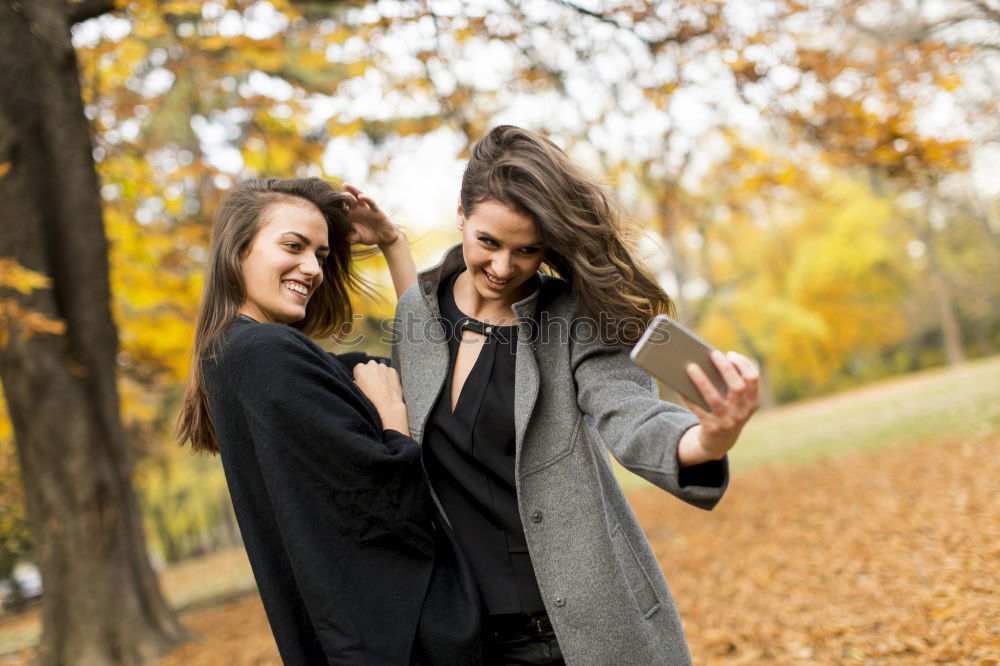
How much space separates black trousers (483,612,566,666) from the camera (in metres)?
2.23

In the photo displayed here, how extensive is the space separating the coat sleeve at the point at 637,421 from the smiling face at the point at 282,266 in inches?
32.9

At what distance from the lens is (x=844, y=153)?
7.30 m

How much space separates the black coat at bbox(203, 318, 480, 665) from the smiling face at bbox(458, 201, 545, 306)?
1.77 feet

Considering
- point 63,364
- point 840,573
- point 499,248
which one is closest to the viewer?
point 499,248

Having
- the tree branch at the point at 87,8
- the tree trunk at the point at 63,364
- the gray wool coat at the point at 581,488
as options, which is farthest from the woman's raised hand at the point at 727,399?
the tree branch at the point at 87,8

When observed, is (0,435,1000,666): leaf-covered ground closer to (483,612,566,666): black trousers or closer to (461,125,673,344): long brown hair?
(483,612,566,666): black trousers

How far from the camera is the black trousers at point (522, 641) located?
87.9 inches

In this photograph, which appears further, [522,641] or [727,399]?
[522,641]

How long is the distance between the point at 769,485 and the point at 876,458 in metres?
1.83

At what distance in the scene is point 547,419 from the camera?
2.29 m

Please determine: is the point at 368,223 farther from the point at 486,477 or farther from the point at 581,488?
the point at 581,488

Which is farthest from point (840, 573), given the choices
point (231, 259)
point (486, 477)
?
point (231, 259)

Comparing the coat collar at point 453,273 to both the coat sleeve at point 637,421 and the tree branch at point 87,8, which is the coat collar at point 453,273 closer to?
the coat sleeve at point 637,421

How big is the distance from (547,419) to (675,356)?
671 mm
